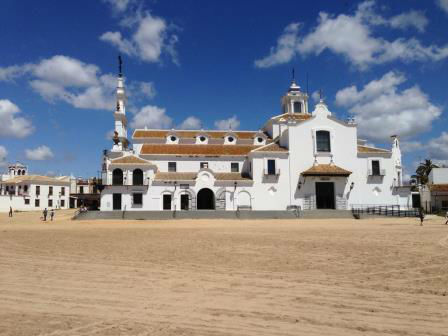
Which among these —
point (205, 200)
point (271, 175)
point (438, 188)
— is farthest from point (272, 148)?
point (438, 188)

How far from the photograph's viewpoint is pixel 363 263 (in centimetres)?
1178

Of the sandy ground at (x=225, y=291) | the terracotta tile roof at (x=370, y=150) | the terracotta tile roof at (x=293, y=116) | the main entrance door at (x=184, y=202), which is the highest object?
the terracotta tile roof at (x=293, y=116)

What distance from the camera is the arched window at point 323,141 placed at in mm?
43875

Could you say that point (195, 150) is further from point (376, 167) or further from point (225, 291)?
point (225, 291)

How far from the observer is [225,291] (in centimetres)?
849

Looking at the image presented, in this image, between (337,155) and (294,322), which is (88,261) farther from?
(337,155)

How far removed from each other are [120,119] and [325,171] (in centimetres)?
2663

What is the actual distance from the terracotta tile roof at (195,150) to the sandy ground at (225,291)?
31.6 metres

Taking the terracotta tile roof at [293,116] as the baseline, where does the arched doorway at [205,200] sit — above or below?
below

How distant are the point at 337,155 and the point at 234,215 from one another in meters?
14.6

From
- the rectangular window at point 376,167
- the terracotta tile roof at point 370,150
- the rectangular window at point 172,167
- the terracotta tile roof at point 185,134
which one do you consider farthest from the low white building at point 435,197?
the rectangular window at point 172,167

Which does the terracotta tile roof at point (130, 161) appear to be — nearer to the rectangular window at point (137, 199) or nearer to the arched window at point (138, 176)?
the arched window at point (138, 176)

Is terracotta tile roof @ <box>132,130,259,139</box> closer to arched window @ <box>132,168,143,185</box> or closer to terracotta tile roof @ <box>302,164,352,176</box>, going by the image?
arched window @ <box>132,168,143,185</box>

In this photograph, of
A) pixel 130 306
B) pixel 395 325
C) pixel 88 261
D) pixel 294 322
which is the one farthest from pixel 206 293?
pixel 88 261
